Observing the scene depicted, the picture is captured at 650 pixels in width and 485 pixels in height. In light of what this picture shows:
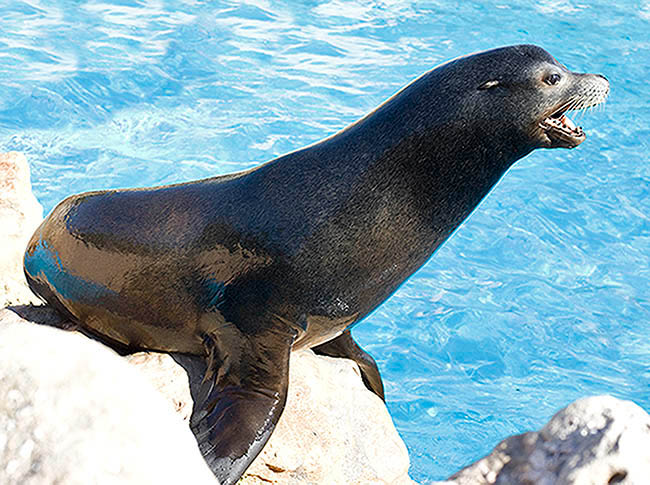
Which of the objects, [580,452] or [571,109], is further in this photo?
[571,109]

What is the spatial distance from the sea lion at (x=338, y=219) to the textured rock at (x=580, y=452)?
1.67m

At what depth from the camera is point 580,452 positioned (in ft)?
5.97

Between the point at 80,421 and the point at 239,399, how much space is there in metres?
2.02

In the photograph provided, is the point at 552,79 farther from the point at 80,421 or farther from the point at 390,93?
the point at 390,93

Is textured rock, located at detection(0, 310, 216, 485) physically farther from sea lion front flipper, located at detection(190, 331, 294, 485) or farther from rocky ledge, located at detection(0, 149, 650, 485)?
sea lion front flipper, located at detection(190, 331, 294, 485)

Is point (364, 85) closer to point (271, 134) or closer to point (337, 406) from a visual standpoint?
point (271, 134)

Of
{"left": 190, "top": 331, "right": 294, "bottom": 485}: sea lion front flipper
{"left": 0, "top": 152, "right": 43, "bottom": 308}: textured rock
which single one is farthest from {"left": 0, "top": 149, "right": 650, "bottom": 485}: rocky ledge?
{"left": 0, "top": 152, "right": 43, "bottom": 308}: textured rock

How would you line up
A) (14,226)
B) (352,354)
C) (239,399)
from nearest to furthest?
1. (239,399)
2. (352,354)
3. (14,226)

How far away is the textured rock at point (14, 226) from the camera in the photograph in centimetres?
477

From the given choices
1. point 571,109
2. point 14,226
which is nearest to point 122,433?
point 571,109

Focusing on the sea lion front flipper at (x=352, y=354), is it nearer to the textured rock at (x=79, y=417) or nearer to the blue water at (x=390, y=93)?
the blue water at (x=390, y=93)

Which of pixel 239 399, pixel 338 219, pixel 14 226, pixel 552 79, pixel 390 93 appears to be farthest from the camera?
pixel 390 93

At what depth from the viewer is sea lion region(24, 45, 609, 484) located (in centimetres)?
368

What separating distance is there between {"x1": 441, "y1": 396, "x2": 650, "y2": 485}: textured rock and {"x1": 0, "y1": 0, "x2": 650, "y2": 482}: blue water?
387 centimetres
